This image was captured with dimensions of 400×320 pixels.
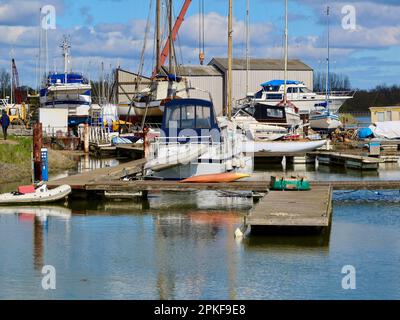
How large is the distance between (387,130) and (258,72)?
3612cm

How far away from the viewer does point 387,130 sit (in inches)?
2371

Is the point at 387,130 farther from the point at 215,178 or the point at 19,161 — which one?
the point at 215,178

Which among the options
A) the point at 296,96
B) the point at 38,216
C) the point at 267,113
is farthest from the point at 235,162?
the point at 296,96

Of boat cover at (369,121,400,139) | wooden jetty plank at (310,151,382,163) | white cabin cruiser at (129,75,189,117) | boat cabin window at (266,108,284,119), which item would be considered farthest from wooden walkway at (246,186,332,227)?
white cabin cruiser at (129,75,189,117)

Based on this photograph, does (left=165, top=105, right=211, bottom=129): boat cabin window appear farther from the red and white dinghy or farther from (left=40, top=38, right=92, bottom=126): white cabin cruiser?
(left=40, top=38, right=92, bottom=126): white cabin cruiser

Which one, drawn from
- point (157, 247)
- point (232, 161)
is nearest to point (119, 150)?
point (232, 161)

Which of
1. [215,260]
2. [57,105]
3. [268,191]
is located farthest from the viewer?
[57,105]

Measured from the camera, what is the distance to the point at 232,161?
3219cm

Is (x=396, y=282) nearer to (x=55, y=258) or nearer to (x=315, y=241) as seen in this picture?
(x=315, y=241)

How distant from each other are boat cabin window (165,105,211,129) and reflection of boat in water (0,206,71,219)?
702 cm

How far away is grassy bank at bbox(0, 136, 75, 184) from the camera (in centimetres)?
3613

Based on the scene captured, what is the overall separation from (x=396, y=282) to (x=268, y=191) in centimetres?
976

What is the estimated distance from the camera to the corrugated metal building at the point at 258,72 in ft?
307
